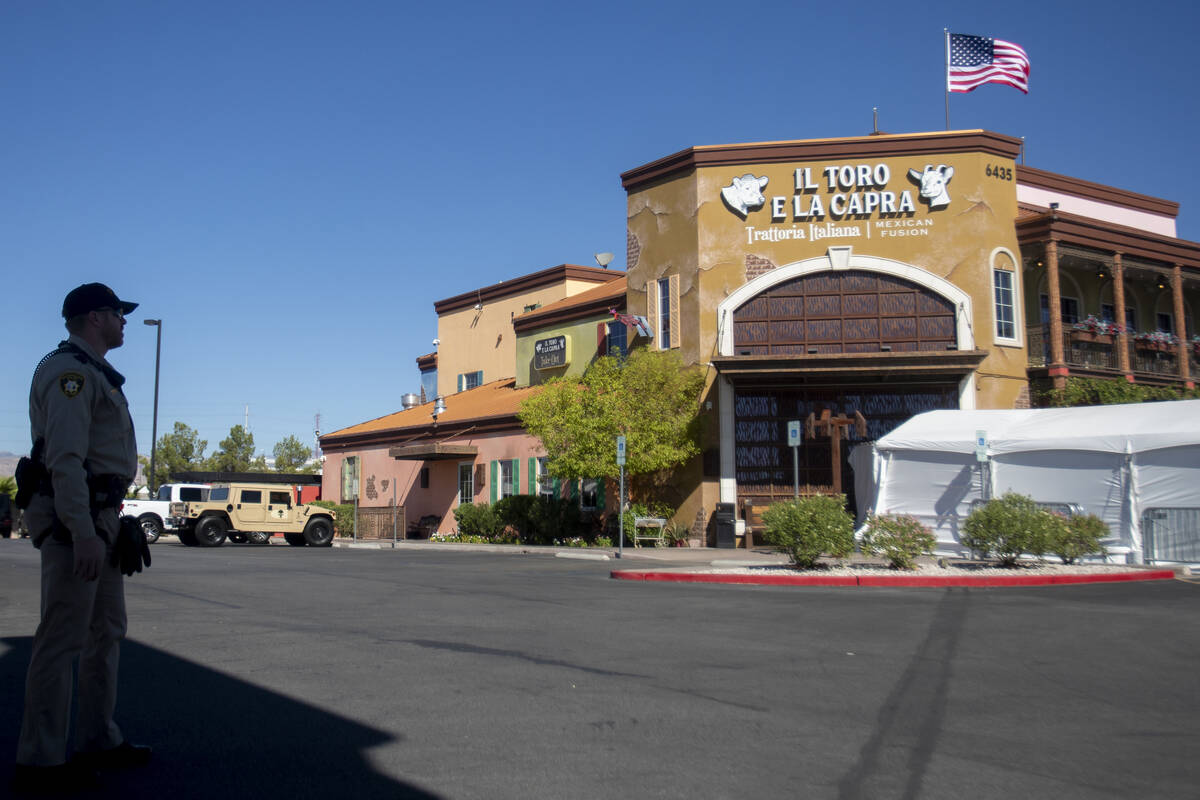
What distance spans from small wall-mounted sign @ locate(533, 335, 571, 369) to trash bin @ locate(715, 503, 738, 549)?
374 inches

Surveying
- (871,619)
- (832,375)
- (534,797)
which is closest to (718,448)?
(832,375)

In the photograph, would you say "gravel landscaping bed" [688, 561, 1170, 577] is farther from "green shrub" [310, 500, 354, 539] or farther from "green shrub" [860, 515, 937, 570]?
"green shrub" [310, 500, 354, 539]

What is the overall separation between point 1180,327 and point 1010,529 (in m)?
15.6

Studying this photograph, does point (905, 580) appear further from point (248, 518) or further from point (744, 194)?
point (248, 518)

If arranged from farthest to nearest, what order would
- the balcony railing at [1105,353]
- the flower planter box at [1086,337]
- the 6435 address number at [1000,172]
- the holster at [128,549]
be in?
the flower planter box at [1086,337] < the balcony railing at [1105,353] < the 6435 address number at [1000,172] < the holster at [128,549]

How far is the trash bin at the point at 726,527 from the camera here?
25.4m

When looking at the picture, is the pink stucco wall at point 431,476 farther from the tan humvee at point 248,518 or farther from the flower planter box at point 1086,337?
the flower planter box at point 1086,337

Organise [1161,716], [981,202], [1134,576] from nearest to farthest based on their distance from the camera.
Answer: [1161,716] → [1134,576] → [981,202]

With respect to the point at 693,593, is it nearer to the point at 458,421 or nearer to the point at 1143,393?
the point at 1143,393

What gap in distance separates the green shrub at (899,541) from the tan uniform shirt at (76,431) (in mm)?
13111

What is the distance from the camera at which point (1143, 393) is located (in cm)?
2644

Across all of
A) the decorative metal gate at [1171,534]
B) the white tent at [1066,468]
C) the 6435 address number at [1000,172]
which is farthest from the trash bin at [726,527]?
the 6435 address number at [1000,172]

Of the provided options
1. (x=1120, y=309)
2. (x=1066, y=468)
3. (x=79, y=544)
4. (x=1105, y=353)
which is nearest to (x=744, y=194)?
(x=1120, y=309)

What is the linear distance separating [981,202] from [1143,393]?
21.0 ft
